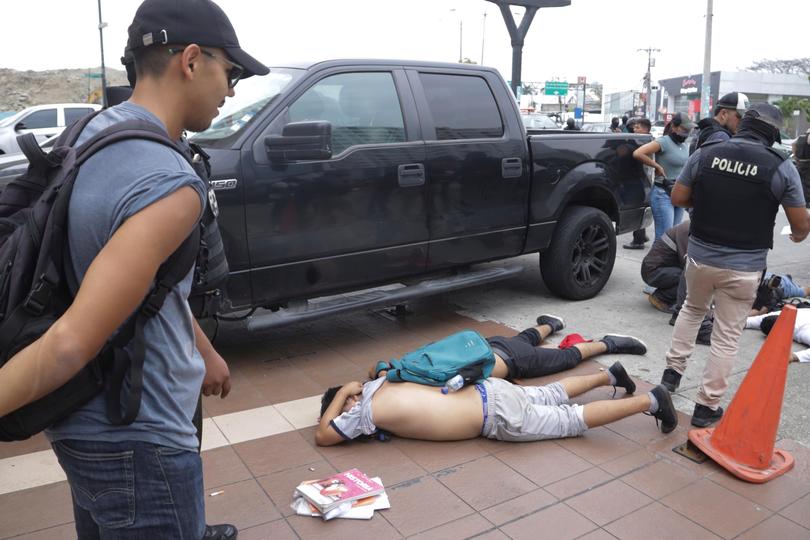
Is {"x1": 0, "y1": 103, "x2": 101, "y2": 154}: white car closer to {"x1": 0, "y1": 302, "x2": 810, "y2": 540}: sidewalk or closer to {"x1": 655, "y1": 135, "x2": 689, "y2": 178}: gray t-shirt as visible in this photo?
{"x1": 655, "y1": 135, "x2": 689, "y2": 178}: gray t-shirt

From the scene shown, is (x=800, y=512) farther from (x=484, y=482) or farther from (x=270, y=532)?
(x=270, y=532)

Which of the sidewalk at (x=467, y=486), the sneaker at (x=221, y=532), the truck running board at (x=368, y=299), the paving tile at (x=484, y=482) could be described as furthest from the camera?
the truck running board at (x=368, y=299)

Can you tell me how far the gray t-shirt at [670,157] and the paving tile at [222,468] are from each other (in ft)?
18.1

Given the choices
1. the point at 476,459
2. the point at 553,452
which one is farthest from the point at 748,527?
the point at 476,459

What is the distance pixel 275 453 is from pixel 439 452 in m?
0.85

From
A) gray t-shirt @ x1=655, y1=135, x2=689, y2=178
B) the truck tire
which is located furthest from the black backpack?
gray t-shirt @ x1=655, y1=135, x2=689, y2=178

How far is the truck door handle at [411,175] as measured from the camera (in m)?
4.82

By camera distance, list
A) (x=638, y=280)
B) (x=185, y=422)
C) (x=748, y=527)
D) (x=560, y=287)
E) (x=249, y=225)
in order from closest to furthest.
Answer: (x=185, y=422) → (x=748, y=527) → (x=249, y=225) → (x=560, y=287) → (x=638, y=280)

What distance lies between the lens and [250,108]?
14.8 ft

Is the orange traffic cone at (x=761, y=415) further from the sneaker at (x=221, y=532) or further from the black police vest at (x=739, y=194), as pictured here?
the sneaker at (x=221, y=532)

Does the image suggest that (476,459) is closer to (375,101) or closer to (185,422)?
(185,422)

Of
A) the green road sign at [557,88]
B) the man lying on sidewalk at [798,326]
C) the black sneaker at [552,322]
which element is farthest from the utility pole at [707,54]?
the green road sign at [557,88]

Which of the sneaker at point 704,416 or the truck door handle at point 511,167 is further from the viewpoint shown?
the truck door handle at point 511,167

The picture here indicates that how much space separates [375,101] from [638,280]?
12.6ft
